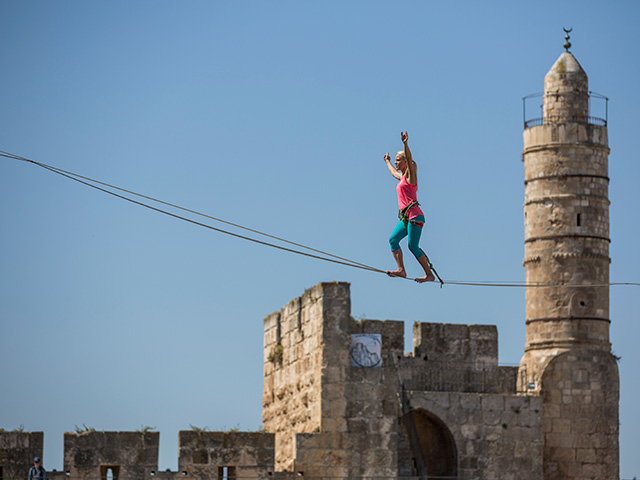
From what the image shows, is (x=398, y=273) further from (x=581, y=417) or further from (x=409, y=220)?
(x=581, y=417)

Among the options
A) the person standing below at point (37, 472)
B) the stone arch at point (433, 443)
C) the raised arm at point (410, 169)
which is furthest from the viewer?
the stone arch at point (433, 443)

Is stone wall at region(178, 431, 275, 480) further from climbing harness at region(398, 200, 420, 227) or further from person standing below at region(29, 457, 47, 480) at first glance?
climbing harness at region(398, 200, 420, 227)

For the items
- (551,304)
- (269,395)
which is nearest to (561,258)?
(551,304)

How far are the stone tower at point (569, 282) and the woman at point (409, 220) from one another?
14.5m

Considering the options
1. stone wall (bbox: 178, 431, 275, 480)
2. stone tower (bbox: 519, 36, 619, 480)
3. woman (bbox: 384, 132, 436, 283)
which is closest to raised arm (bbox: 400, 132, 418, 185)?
woman (bbox: 384, 132, 436, 283)

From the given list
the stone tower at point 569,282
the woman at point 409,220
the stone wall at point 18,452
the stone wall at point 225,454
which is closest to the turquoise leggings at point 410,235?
the woman at point 409,220

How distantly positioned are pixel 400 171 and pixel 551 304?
15.3 m

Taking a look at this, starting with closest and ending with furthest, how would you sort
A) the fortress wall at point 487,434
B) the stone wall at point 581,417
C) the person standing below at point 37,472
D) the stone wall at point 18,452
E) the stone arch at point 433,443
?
the person standing below at point 37,472 < the stone wall at point 18,452 < the fortress wall at point 487,434 < the stone arch at point 433,443 < the stone wall at point 581,417

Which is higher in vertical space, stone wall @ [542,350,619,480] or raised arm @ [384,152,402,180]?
raised arm @ [384,152,402,180]

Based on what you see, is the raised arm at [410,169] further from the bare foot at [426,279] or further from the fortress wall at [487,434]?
the fortress wall at [487,434]

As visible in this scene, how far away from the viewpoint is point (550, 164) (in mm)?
39125

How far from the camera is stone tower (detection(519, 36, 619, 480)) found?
37.7 m

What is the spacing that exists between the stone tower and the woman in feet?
47.6

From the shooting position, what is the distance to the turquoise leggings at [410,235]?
2359 cm
